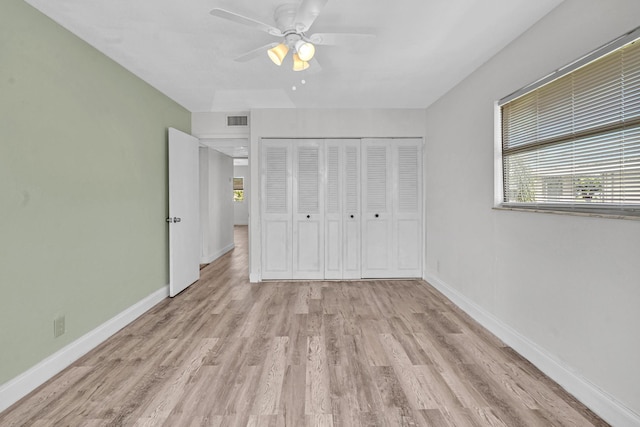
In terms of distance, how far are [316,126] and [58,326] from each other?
345cm

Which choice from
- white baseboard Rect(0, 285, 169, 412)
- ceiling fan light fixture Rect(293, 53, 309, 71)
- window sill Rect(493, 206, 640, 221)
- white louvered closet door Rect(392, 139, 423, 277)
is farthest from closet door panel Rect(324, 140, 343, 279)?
A: white baseboard Rect(0, 285, 169, 412)

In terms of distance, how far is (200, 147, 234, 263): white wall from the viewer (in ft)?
18.7

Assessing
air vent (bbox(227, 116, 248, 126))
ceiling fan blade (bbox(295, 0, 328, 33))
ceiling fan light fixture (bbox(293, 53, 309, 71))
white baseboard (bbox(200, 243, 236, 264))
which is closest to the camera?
ceiling fan blade (bbox(295, 0, 328, 33))

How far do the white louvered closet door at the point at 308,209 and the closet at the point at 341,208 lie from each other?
0.01 m

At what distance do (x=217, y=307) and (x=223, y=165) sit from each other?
402 cm

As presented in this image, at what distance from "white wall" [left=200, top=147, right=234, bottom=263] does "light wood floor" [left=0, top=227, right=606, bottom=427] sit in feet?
8.46

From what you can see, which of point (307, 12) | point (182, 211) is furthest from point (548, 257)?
point (182, 211)

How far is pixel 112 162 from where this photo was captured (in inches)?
109

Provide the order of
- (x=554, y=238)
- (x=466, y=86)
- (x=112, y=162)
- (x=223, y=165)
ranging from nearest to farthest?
(x=554, y=238), (x=112, y=162), (x=466, y=86), (x=223, y=165)

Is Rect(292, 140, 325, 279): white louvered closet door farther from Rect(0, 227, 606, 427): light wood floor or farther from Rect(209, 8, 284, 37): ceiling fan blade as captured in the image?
Rect(209, 8, 284, 37): ceiling fan blade

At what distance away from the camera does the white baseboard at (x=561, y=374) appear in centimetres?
161

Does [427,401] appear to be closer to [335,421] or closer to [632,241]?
[335,421]

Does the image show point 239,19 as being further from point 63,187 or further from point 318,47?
point 63,187

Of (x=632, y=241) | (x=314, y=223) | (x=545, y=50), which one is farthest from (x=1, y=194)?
(x=545, y=50)
